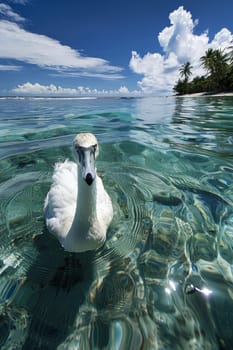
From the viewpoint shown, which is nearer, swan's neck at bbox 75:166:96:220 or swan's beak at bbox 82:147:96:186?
swan's beak at bbox 82:147:96:186

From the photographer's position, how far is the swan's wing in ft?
7.68

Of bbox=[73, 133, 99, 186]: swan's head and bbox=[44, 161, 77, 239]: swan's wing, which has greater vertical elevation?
Answer: bbox=[73, 133, 99, 186]: swan's head

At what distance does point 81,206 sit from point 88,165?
59 cm

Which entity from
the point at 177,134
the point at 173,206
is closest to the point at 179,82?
the point at 177,134

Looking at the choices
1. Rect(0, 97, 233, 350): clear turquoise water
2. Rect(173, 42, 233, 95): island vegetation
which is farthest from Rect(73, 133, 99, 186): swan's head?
Rect(173, 42, 233, 95): island vegetation

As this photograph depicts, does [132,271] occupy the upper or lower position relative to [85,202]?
lower

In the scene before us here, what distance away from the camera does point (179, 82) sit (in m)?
70.6

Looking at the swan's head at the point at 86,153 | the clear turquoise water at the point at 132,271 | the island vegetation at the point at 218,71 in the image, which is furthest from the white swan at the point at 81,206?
the island vegetation at the point at 218,71

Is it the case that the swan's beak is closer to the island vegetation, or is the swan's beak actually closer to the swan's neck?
the swan's neck

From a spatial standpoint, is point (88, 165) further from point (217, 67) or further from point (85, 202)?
point (217, 67)

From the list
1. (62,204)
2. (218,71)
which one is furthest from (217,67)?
(62,204)

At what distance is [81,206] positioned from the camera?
6.61 ft

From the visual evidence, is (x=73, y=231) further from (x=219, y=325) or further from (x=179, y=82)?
(x=179, y=82)

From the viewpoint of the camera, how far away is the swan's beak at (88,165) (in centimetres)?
151
